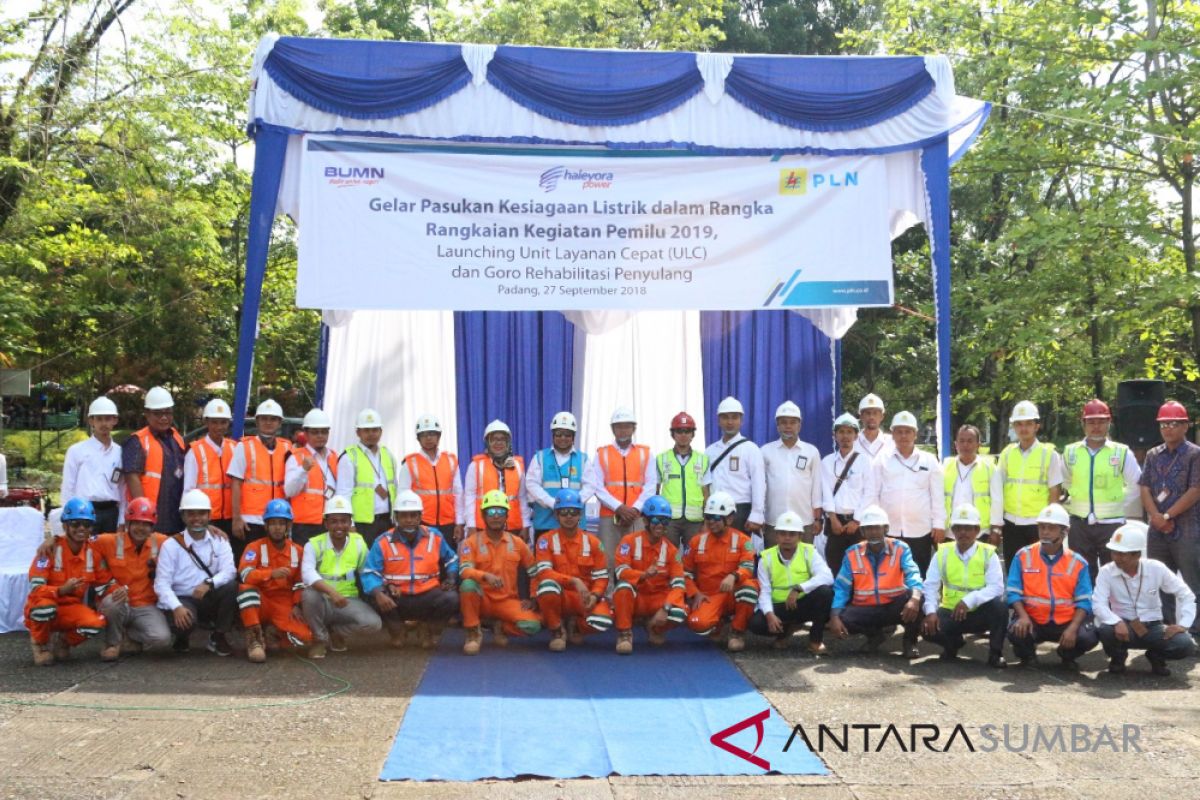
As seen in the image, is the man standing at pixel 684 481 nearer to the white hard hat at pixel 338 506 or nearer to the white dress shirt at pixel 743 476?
the white dress shirt at pixel 743 476

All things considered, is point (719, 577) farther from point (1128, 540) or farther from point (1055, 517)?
point (1128, 540)

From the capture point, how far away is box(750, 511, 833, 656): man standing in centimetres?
705

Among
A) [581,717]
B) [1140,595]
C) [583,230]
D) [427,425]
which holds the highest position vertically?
[583,230]

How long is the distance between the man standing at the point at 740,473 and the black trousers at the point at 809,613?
76 cm

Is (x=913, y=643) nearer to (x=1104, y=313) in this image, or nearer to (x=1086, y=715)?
(x=1086, y=715)

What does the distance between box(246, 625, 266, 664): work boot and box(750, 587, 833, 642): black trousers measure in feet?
9.84

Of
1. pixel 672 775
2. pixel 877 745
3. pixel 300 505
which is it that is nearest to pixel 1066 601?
pixel 877 745

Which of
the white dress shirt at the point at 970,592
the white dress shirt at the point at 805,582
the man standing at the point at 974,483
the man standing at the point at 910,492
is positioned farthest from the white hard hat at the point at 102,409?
the man standing at the point at 974,483

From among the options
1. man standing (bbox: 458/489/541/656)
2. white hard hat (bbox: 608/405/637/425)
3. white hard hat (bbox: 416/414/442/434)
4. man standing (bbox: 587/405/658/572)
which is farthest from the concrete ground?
white hard hat (bbox: 608/405/637/425)

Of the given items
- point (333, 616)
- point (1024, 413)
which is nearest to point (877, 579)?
point (1024, 413)

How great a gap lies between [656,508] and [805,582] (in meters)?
1.04

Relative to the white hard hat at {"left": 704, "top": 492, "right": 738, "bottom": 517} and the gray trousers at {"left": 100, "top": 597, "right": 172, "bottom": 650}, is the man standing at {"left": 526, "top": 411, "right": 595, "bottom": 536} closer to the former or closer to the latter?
the white hard hat at {"left": 704, "top": 492, "right": 738, "bottom": 517}

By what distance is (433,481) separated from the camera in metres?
7.73

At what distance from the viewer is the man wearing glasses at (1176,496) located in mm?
7387
